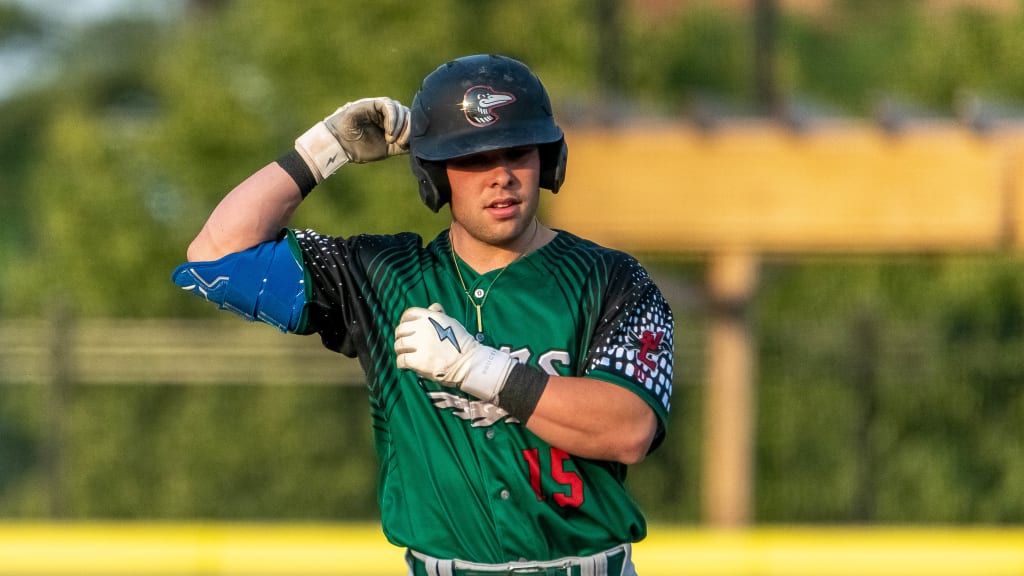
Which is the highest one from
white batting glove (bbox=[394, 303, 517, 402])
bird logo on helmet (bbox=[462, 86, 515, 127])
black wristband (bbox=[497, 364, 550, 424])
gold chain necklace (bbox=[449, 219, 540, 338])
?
bird logo on helmet (bbox=[462, 86, 515, 127])

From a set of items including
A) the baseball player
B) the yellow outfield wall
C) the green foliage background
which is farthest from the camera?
the green foliage background

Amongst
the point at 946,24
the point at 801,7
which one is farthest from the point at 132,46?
the point at 946,24

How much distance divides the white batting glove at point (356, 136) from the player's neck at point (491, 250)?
0.89ft

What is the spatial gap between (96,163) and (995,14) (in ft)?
32.3

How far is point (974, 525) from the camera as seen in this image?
13.3 m

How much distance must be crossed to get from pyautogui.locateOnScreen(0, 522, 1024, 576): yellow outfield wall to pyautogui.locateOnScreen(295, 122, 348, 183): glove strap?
22.1 feet

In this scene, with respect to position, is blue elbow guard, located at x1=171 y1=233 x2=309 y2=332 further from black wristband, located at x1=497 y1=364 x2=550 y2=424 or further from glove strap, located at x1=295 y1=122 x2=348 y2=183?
black wristband, located at x1=497 y1=364 x2=550 y2=424

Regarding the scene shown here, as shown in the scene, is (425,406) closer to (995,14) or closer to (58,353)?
(58,353)

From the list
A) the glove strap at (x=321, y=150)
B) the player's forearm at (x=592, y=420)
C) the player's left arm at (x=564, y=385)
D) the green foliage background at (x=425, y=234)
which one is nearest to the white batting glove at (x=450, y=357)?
the player's left arm at (x=564, y=385)

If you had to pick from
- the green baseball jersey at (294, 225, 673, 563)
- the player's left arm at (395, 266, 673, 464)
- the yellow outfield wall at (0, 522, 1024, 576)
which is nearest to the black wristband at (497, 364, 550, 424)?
the player's left arm at (395, 266, 673, 464)

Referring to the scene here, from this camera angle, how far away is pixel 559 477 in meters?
3.61

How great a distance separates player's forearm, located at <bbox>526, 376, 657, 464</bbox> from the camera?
342cm

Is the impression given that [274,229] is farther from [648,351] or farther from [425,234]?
[425,234]

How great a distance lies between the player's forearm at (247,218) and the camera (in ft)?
12.3
